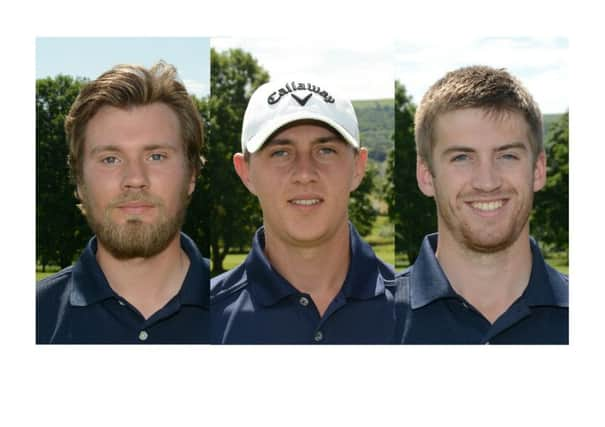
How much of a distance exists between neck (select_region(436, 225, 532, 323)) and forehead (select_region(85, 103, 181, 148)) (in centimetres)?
209

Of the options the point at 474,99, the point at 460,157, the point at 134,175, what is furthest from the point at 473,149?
the point at 134,175

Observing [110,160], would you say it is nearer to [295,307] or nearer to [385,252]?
[295,307]

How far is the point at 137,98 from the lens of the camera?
6828 millimetres

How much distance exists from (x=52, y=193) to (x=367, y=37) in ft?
8.44

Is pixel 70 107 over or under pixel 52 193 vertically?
over

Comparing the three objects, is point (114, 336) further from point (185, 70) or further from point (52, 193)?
point (185, 70)

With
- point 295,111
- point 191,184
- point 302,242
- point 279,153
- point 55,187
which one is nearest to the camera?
point 295,111

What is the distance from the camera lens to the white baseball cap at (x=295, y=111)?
6238 mm

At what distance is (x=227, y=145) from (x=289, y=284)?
3.63ft

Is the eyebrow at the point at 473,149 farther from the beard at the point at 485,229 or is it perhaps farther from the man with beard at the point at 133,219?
the man with beard at the point at 133,219

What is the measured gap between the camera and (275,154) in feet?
21.0

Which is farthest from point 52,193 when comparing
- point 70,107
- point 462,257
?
point 462,257

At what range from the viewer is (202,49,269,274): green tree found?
6.82m

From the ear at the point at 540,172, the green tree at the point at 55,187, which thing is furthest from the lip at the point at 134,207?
the ear at the point at 540,172
